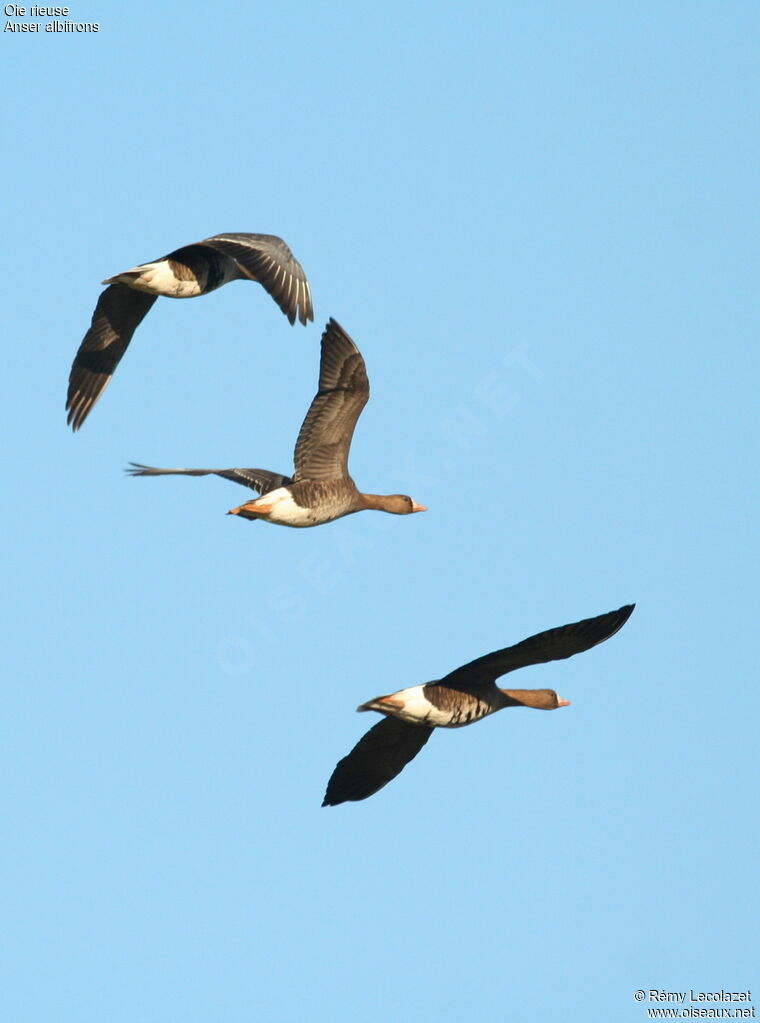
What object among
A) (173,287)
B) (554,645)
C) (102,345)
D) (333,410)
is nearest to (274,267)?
(333,410)

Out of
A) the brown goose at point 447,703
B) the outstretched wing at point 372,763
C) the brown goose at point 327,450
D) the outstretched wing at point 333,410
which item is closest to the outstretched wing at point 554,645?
the brown goose at point 447,703

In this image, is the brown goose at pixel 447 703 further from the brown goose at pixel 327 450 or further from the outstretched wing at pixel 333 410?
the outstretched wing at pixel 333 410

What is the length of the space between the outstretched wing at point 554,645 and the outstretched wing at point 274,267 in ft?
12.7

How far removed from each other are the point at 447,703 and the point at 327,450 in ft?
11.2

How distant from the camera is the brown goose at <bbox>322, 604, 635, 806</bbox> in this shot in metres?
15.6

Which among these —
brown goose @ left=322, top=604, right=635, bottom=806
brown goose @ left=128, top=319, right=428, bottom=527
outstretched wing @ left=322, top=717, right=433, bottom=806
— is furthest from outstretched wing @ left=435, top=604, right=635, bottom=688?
brown goose @ left=128, top=319, right=428, bottom=527

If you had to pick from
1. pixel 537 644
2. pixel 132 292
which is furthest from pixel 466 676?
pixel 132 292

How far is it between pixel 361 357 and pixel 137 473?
11.9ft

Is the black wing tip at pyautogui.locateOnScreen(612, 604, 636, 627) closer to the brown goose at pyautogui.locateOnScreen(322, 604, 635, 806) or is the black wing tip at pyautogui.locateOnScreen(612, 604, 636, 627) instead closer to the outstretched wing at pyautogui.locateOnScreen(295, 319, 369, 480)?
the brown goose at pyautogui.locateOnScreen(322, 604, 635, 806)

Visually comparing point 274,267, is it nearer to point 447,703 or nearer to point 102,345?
point 102,345

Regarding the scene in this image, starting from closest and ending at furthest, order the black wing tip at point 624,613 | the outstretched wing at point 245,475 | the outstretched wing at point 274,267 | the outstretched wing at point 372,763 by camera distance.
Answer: the black wing tip at point 624,613 < the outstretched wing at point 274,267 < the outstretched wing at point 372,763 < the outstretched wing at point 245,475

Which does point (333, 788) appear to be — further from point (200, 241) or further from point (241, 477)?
point (200, 241)

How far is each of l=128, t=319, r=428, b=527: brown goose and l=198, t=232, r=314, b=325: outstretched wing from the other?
759 millimetres

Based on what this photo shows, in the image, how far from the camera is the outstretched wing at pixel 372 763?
18234 millimetres
